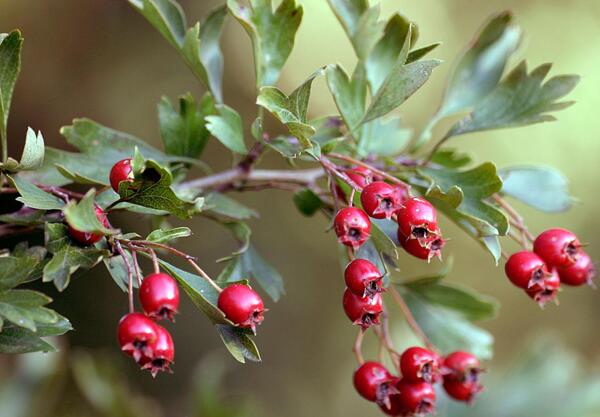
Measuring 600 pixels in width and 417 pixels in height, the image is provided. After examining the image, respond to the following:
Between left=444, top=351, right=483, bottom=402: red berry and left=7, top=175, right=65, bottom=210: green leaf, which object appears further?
left=444, top=351, right=483, bottom=402: red berry

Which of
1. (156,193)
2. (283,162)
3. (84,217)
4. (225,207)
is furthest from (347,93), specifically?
(283,162)

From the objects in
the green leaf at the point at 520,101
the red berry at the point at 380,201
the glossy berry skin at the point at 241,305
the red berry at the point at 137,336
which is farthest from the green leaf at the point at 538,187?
the red berry at the point at 137,336

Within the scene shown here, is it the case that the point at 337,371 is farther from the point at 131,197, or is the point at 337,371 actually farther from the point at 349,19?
the point at 131,197

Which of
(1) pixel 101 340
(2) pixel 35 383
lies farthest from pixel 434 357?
(1) pixel 101 340

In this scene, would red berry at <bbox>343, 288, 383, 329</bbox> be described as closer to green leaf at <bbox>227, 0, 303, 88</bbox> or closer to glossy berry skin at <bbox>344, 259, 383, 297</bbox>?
glossy berry skin at <bbox>344, 259, 383, 297</bbox>

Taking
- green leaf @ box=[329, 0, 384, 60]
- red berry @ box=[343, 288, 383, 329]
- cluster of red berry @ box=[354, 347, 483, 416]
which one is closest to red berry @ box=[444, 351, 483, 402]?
cluster of red berry @ box=[354, 347, 483, 416]

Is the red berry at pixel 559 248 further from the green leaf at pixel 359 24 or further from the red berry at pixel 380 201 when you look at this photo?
the green leaf at pixel 359 24
